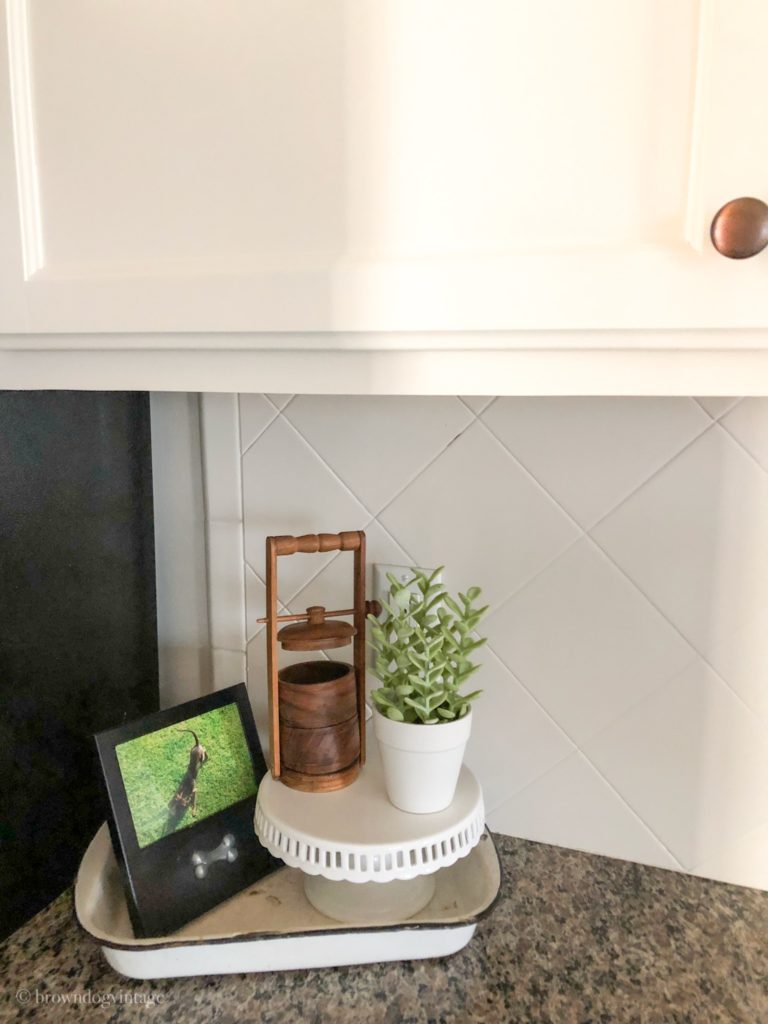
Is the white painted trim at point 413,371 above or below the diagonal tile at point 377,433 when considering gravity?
above

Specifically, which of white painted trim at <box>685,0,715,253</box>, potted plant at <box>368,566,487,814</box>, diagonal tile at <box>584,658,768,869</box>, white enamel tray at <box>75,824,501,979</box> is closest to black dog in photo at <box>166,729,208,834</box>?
white enamel tray at <box>75,824,501,979</box>

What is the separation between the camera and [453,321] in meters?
0.54

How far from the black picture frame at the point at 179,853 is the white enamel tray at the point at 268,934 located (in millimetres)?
20

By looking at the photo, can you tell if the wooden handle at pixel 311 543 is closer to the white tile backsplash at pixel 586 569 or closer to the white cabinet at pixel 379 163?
the white tile backsplash at pixel 586 569

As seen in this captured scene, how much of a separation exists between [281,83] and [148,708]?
0.77 m

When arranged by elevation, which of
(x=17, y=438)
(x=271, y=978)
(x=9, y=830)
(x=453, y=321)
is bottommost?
(x=271, y=978)

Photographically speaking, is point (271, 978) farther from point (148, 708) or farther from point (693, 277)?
point (693, 277)

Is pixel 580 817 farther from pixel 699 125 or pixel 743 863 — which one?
pixel 699 125

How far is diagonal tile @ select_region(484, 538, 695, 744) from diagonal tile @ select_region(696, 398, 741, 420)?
186 millimetres

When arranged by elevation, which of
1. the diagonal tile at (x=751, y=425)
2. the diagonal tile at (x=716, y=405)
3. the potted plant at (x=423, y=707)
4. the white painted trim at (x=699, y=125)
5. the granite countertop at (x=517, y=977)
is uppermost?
the white painted trim at (x=699, y=125)

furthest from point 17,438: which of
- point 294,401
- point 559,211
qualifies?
point 559,211

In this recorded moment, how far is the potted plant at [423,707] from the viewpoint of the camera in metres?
0.72

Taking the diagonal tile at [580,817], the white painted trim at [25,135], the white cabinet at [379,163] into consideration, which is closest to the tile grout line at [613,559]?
the diagonal tile at [580,817]

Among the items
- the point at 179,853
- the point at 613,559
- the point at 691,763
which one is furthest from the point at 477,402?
the point at 179,853
